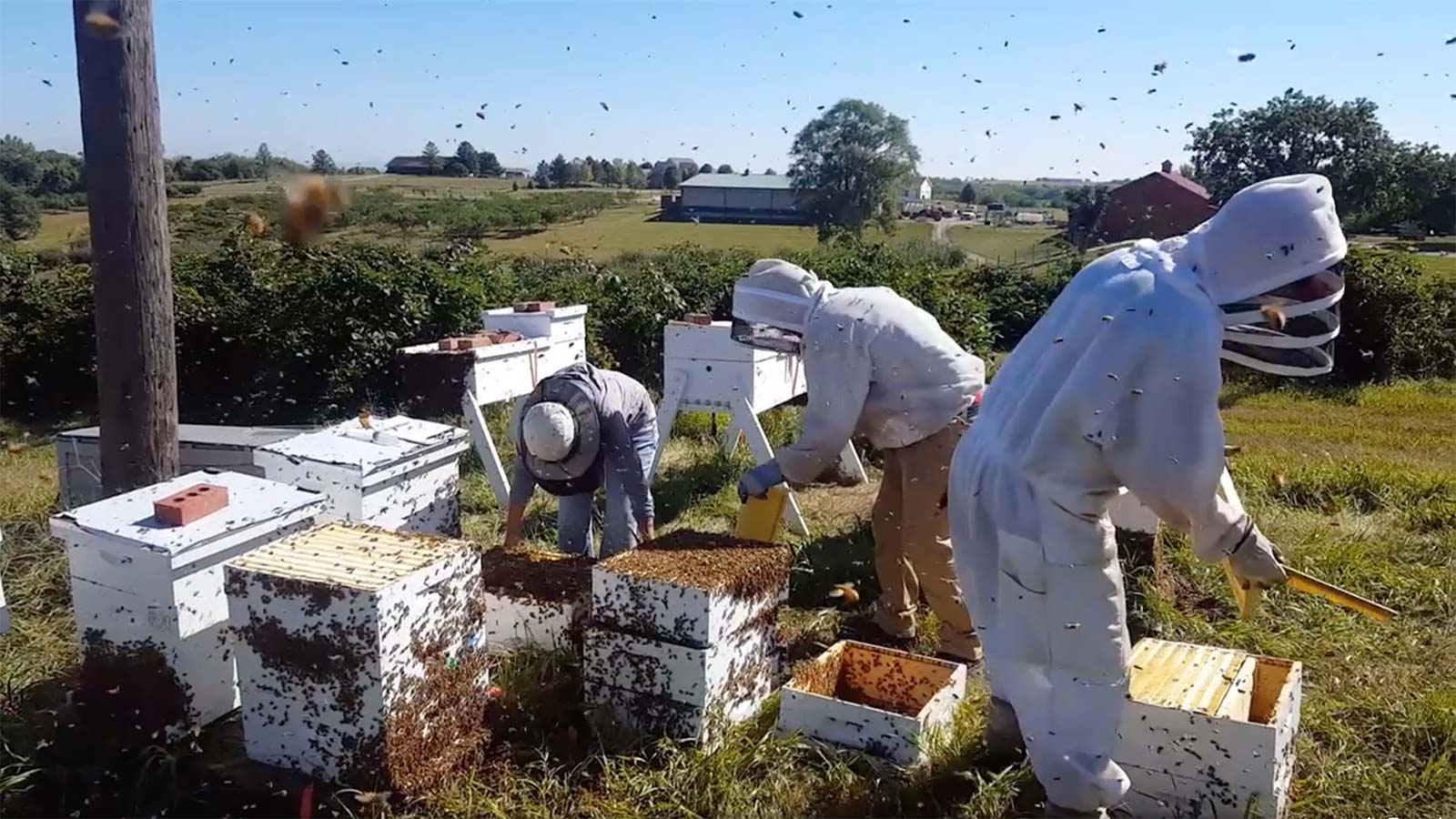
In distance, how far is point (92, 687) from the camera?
3207 mm

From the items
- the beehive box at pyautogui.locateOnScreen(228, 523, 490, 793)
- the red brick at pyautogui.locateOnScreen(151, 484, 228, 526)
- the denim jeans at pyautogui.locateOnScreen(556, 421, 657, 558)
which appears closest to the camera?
the beehive box at pyautogui.locateOnScreen(228, 523, 490, 793)

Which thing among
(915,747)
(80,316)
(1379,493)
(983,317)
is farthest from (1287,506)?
(80,316)

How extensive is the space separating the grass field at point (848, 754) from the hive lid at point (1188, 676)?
39cm

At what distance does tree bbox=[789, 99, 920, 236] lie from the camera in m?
20.0

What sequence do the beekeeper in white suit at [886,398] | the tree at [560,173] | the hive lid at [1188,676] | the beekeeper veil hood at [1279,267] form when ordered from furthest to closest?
the tree at [560,173] < the beekeeper in white suit at [886,398] < the hive lid at [1188,676] < the beekeeper veil hood at [1279,267]

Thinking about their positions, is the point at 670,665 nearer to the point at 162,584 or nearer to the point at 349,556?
the point at 349,556

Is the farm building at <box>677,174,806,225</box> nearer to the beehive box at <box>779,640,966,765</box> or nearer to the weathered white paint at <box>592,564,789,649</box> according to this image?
the beehive box at <box>779,640,966,765</box>

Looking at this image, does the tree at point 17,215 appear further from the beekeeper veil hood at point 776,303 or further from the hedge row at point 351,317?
the beekeeper veil hood at point 776,303

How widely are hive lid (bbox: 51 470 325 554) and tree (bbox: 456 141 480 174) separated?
2564mm

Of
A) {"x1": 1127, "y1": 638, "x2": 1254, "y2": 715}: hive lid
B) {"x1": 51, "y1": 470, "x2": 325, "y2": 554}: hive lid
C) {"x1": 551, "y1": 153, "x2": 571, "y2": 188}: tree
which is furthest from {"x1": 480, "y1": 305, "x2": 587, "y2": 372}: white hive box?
{"x1": 551, "y1": 153, "x2": 571, "y2": 188}: tree

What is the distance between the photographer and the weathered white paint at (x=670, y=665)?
3236mm

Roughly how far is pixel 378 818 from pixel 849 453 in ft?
14.3

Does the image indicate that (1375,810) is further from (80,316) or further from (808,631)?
(80,316)

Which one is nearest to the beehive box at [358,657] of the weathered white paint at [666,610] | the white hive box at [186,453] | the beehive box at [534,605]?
the weathered white paint at [666,610]
